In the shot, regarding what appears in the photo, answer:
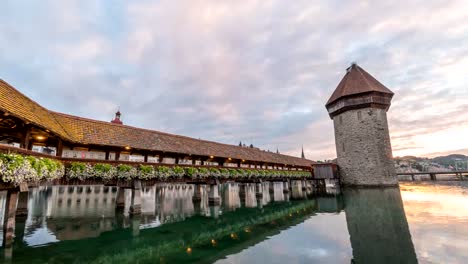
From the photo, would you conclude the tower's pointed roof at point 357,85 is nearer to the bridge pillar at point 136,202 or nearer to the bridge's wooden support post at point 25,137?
the bridge pillar at point 136,202

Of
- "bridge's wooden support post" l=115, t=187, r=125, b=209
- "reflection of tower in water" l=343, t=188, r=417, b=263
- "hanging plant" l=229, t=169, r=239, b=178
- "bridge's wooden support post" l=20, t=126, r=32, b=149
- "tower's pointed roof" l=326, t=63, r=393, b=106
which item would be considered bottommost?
"reflection of tower in water" l=343, t=188, r=417, b=263

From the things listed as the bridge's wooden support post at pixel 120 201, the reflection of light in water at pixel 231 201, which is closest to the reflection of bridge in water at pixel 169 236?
the bridge's wooden support post at pixel 120 201

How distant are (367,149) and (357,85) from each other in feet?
37.9

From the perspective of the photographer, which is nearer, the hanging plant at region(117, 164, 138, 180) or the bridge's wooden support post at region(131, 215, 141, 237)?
the bridge's wooden support post at region(131, 215, 141, 237)

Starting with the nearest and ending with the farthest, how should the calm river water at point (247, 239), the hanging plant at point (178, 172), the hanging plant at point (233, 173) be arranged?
the calm river water at point (247, 239) < the hanging plant at point (178, 172) < the hanging plant at point (233, 173)

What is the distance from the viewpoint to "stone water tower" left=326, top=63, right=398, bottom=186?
37062 mm

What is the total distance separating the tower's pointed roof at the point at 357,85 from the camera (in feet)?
127

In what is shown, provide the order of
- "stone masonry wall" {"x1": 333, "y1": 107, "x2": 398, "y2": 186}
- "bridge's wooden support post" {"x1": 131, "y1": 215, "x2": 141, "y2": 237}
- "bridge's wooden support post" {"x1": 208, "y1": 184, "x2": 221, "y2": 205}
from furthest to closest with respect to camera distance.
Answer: "stone masonry wall" {"x1": 333, "y1": 107, "x2": 398, "y2": 186}, "bridge's wooden support post" {"x1": 208, "y1": 184, "x2": 221, "y2": 205}, "bridge's wooden support post" {"x1": 131, "y1": 215, "x2": 141, "y2": 237}

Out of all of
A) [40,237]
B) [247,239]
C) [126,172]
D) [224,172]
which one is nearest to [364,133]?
[224,172]

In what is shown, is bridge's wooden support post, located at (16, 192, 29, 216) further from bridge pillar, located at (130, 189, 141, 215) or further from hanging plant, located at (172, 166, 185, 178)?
hanging plant, located at (172, 166, 185, 178)

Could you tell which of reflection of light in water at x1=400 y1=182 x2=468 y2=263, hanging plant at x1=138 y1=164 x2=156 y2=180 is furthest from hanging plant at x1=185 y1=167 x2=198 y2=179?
reflection of light in water at x1=400 y1=182 x2=468 y2=263

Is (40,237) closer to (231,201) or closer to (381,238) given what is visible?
(381,238)

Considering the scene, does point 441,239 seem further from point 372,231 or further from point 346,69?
point 346,69

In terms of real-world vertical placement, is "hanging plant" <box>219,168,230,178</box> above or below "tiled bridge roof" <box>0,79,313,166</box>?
below
